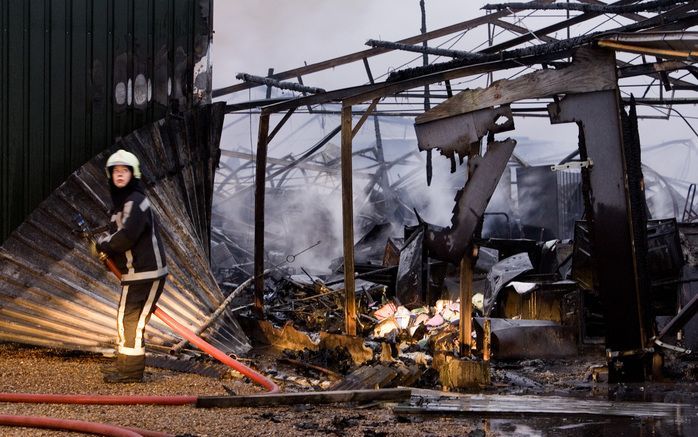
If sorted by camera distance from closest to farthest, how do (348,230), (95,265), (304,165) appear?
(95,265) < (348,230) < (304,165)

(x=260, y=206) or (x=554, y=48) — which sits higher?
(x=554, y=48)

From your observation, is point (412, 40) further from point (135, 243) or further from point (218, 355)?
point (218, 355)

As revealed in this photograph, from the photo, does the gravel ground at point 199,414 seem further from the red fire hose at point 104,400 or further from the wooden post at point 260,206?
the wooden post at point 260,206

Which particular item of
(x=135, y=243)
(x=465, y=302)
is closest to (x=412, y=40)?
(x=465, y=302)

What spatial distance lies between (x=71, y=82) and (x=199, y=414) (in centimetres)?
582

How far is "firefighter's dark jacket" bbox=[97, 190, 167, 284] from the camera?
758 cm

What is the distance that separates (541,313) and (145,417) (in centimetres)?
776

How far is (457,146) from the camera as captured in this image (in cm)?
1003

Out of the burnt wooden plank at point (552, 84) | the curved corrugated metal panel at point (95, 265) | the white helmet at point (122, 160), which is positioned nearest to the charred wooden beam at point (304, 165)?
the curved corrugated metal panel at point (95, 265)

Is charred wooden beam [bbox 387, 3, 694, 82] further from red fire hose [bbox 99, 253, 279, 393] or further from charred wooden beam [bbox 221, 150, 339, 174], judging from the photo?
charred wooden beam [bbox 221, 150, 339, 174]

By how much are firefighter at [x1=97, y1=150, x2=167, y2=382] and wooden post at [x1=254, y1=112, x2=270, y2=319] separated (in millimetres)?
4880

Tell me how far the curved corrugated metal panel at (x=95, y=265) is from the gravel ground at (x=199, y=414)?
84cm

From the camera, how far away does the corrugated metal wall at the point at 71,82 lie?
10.2 metres

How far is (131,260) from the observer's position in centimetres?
771
